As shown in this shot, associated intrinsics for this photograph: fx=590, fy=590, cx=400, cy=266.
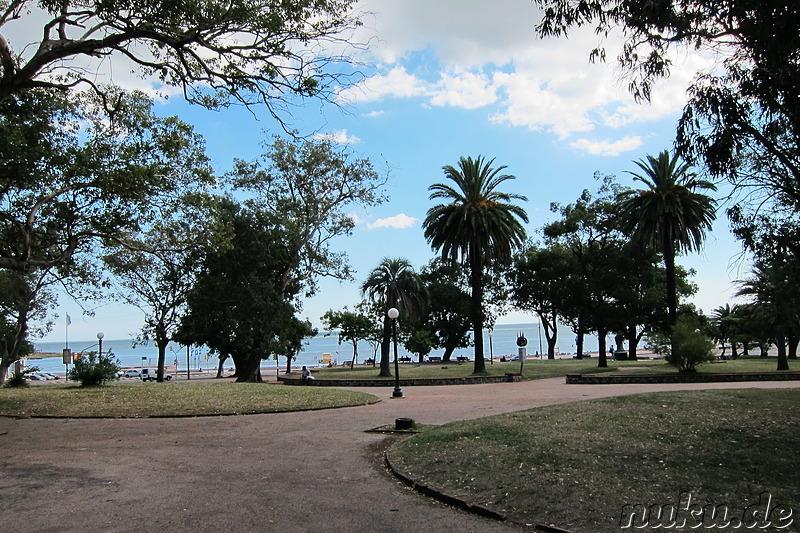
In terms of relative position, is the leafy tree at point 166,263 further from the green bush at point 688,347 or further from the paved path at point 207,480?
the green bush at point 688,347

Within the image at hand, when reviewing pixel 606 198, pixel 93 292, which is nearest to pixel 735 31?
pixel 93 292

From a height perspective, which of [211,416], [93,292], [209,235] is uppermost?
[209,235]

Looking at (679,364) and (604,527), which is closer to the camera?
(604,527)

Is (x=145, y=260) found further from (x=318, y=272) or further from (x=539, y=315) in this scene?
(x=539, y=315)

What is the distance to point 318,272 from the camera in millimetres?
35812

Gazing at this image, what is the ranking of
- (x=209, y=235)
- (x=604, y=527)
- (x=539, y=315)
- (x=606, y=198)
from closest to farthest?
(x=604, y=527) < (x=209, y=235) < (x=606, y=198) < (x=539, y=315)

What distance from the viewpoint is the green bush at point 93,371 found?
2170cm

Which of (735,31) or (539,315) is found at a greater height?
(735,31)

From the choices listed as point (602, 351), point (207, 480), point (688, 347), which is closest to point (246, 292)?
point (688, 347)

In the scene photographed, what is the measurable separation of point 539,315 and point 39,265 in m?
51.3

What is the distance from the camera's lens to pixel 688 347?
26.8m

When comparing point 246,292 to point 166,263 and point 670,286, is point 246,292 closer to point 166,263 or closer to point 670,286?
point 166,263

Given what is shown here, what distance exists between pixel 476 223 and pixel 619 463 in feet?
92.9

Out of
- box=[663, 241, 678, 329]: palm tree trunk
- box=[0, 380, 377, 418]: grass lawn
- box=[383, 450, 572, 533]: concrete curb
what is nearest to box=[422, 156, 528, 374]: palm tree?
box=[663, 241, 678, 329]: palm tree trunk
